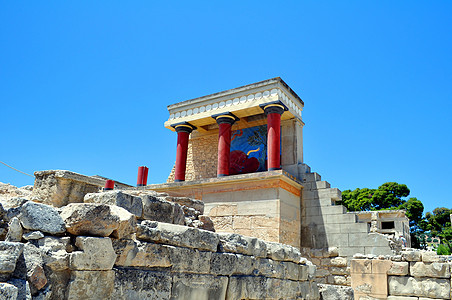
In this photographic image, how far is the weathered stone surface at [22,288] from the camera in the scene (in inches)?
84.4

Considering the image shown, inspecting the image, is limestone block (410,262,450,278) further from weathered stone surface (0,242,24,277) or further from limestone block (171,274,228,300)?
weathered stone surface (0,242,24,277)

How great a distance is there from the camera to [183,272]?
11.2 ft

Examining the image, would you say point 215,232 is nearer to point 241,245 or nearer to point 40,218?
point 241,245

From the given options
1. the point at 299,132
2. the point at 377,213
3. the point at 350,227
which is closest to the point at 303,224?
the point at 350,227

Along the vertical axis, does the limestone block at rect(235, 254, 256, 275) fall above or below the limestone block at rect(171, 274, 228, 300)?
above

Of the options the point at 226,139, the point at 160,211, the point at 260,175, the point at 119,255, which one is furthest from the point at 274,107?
the point at 119,255

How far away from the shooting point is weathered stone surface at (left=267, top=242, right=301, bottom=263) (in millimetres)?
4848

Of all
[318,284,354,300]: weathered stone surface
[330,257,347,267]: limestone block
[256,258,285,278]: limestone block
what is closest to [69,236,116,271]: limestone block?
[256,258,285,278]: limestone block

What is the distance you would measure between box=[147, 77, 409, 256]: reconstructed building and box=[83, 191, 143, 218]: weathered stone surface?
22.9 feet

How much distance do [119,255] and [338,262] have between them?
28.1 ft

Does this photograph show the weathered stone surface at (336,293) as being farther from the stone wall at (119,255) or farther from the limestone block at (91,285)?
the limestone block at (91,285)

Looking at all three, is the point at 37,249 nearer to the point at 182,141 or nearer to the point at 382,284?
the point at 382,284

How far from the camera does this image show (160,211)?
12.4ft

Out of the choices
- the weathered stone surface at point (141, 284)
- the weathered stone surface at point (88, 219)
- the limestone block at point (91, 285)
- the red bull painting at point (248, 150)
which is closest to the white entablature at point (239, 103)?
the red bull painting at point (248, 150)
